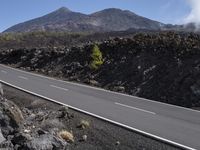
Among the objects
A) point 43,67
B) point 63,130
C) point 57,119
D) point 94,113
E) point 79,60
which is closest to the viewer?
point 63,130

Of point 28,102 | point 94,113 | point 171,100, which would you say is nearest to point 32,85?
point 28,102

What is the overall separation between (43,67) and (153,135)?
3032 centimetres

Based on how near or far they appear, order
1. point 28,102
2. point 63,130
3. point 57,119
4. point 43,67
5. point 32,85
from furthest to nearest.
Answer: point 43,67
point 32,85
point 28,102
point 57,119
point 63,130

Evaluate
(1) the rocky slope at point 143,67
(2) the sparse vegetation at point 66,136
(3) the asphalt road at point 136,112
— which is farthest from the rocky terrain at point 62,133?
(1) the rocky slope at point 143,67

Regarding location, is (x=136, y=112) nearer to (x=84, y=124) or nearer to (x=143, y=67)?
(x=84, y=124)

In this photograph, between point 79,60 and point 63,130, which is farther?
point 79,60

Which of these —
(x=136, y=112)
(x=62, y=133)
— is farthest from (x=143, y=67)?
(x=62, y=133)

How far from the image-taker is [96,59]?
3653 cm

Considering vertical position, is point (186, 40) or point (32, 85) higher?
point (186, 40)

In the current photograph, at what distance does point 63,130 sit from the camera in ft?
50.0

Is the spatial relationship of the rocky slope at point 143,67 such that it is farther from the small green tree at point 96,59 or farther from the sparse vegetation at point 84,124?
the sparse vegetation at point 84,124

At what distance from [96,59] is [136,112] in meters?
17.7

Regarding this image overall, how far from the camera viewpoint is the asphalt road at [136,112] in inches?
577

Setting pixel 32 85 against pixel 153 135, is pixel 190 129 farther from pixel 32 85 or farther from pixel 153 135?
pixel 32 85
